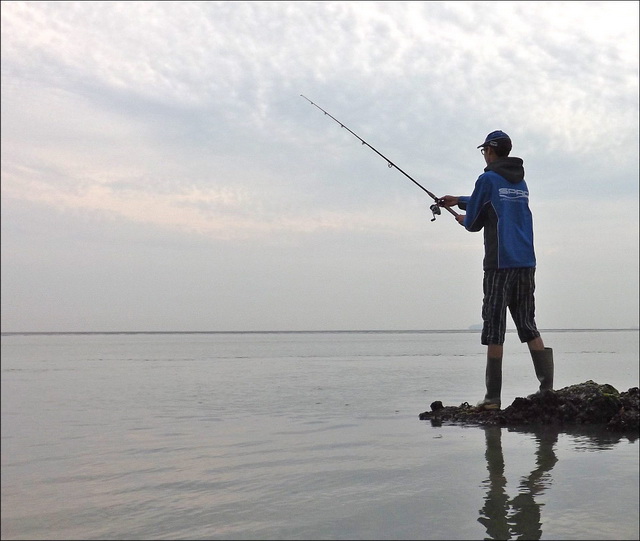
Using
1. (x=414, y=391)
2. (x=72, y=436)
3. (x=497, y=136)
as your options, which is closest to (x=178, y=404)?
(x=72, y=436)

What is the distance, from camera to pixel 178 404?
893 cm

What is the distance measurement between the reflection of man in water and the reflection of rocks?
1.19 metres

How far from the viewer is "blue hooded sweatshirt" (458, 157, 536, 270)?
5.87 m

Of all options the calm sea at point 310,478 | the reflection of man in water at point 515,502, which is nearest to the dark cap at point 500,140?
the calm sea at point 310,478

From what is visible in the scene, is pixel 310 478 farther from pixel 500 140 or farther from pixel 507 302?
pixel 500 140

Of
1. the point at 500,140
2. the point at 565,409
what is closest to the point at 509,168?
the point at 500,140

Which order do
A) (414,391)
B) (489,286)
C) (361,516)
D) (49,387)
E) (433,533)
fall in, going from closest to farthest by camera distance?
(433,533) < (361,516) < (489,286) < (414,391) < (49,387)

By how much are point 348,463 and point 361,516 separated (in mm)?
1303

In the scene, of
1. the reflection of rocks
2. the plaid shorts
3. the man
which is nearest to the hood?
the man

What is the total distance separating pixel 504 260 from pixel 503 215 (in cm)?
41

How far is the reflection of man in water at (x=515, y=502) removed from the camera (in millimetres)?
2629

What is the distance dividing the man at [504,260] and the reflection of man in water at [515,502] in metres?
1.71

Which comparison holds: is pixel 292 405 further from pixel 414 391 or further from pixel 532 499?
pixel 532 499

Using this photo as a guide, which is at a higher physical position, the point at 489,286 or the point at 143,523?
the point at 489,286
